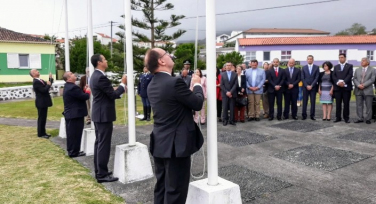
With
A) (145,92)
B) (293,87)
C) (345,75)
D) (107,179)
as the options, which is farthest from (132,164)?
(345,75)

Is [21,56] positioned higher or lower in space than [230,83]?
higher

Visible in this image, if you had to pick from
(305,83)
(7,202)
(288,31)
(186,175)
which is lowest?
(7,202)

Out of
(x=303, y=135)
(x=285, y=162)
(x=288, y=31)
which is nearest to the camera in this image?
(x=285, y=162)

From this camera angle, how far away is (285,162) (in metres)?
5.14

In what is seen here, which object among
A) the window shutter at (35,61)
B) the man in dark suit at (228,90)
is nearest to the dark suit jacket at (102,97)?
the man in dark suit at (228,90)

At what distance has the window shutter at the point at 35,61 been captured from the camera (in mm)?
25500

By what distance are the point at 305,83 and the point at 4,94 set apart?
16408mm

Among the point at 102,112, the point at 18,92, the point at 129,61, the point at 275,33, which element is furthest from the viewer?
the point at 275,33

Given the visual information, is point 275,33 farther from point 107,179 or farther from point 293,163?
point 107,179

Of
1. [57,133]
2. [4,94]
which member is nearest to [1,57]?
[4,94]

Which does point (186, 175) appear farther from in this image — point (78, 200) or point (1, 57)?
point (1, 57)

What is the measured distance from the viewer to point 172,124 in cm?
281

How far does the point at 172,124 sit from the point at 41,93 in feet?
18.6

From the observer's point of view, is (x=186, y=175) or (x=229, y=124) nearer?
(x=186, y=175)
